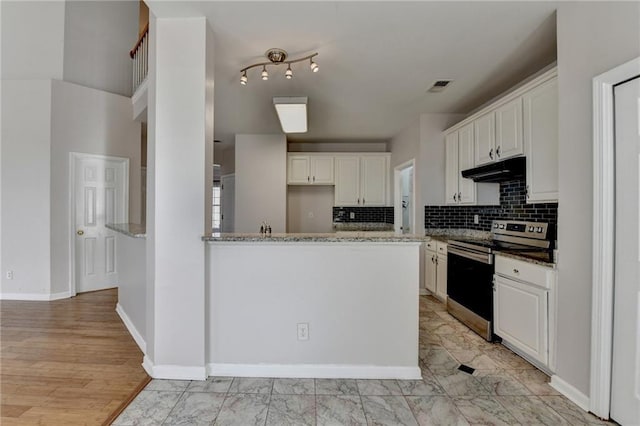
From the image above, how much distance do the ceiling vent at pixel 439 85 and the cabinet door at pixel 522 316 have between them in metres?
2.02

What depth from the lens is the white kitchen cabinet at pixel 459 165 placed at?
11.1ft

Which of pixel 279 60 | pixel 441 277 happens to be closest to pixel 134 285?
pixel 279 60

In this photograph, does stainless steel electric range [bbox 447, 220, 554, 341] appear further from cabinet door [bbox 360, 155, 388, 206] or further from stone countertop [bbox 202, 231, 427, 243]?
cabinet door [bbox 360, 155, 388, 206]

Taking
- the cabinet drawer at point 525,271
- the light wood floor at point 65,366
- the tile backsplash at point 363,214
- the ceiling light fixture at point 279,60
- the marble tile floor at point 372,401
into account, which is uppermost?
the ceiling light fixture at point 279,60

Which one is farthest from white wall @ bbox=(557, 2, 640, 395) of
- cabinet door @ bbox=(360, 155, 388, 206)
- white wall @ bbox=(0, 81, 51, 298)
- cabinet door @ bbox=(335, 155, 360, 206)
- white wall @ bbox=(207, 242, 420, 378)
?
white wall @ bbox=(0, 81, 51, 298)

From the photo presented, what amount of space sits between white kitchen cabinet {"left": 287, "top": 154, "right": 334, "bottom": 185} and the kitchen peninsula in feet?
11.0

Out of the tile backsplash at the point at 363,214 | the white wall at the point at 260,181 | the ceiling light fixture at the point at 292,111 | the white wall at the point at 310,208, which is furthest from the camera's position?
the white wall at the point at 310,208

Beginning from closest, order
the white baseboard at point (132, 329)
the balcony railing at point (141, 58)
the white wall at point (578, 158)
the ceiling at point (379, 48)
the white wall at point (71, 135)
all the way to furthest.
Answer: the white wall at point (578, 158) → the ceiling at point (379, 48) → the white baseboard at point (132, 329) → the balcony railing at point (141, 58) → the white wall at point (71, 135)

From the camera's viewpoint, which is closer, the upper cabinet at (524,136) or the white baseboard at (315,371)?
the white baseboard at (315,371)

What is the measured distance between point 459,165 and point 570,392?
249 centimetres

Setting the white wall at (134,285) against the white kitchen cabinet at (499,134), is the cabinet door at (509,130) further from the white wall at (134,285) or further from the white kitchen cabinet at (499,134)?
the white wall at (134,285)

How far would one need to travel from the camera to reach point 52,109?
3.70 metres

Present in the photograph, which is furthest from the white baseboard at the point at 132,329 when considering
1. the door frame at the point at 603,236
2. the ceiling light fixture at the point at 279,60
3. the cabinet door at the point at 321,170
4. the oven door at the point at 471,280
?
the cabinet door at the point at 321,170

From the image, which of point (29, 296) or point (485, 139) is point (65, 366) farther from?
point (485, 139)
